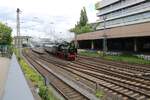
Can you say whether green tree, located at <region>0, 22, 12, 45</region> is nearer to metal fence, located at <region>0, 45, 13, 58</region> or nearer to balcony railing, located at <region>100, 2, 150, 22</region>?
metal fence, located at <region>0, 45, 13, 58</region>

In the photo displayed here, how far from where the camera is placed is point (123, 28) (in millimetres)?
56062

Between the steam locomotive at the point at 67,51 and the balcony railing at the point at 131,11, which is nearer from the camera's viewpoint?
the steam locomotive at the point at 67,51

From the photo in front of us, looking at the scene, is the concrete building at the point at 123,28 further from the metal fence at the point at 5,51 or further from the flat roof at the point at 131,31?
the metal fence at the point at 5,51

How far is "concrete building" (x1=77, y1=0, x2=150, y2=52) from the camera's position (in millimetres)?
51938

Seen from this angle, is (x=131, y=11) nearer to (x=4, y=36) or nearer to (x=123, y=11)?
(x=123, y=11)

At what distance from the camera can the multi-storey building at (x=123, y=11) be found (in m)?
80.6

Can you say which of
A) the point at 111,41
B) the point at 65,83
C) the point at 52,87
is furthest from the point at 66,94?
the point at 111,41

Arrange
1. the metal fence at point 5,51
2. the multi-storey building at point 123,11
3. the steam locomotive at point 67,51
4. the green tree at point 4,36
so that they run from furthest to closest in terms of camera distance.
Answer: the multi-storey building at point 123,11 < the green tree at point 4,36 < the metal fence at point 5,51 < the steam locomotive at point 67,51

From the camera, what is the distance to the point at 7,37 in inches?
3068

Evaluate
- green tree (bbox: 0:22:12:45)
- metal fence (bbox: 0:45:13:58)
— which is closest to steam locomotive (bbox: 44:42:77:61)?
metal fence (bbox: 0:45:13:58)

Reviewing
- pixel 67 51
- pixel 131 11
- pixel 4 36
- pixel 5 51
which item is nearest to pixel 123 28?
pixel 67 51

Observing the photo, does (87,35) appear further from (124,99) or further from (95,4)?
(124,99)

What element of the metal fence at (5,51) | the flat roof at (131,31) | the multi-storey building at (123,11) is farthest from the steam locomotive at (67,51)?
the multi-storey building at (123,11)

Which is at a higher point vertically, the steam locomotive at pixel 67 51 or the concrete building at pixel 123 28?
the concrete building at pixel 123 28
